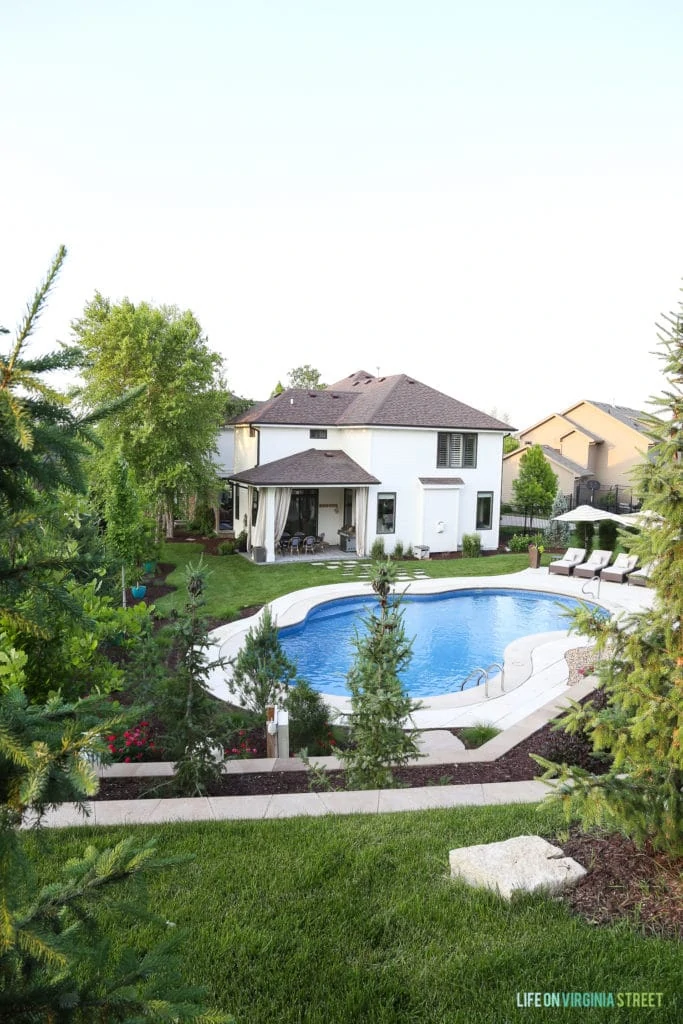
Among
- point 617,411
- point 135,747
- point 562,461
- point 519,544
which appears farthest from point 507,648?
point 617,411

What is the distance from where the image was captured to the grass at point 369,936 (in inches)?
134

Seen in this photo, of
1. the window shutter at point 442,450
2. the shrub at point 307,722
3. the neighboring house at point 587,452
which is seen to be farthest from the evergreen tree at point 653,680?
the neighboring house at point 587,452

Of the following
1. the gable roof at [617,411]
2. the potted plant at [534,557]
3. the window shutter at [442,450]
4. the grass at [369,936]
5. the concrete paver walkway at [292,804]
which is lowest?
the concrete paver walkway at [292,804]

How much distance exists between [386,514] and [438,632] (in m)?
8.93

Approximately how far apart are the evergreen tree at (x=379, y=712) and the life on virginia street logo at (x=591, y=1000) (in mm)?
3312

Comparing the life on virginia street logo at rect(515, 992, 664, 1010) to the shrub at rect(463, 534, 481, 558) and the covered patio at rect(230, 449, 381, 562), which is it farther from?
the shrub at rect(463, 534, 481, 558)

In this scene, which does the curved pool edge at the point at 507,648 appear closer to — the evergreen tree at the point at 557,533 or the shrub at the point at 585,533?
the shrub at the point at 585,533

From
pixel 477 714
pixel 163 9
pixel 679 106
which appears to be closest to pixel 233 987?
pixel 477 714

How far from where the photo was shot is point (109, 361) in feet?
76.1

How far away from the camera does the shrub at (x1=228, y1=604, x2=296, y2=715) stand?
925 cm

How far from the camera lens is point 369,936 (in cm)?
396

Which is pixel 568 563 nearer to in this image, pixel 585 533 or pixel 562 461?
pixel 585 533

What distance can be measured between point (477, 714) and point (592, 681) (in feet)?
6.64

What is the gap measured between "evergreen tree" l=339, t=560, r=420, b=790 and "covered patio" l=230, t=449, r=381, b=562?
16.1 meters
